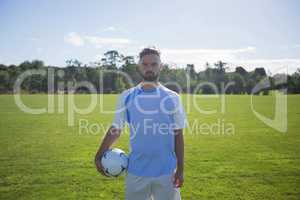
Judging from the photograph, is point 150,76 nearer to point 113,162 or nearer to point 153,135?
point 153,135

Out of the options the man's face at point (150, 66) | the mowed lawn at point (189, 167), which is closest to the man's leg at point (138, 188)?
the man's face at point (150, 66)

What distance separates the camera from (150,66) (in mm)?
3297

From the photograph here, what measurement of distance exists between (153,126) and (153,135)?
0.34 ft

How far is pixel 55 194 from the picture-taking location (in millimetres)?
6031

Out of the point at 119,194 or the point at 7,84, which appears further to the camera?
the point at 7,84

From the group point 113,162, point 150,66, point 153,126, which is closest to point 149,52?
point 150,66

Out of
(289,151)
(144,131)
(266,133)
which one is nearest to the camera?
(144,131)

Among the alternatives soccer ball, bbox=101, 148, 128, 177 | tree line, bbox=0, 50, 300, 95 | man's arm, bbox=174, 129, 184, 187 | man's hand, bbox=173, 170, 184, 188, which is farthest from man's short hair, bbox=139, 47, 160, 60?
tree line, bbox=0, 50, 300, 95

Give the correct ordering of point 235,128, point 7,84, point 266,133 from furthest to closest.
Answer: point 7,84 < point 235,128 < point 266,133

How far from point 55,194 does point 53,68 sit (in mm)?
88005

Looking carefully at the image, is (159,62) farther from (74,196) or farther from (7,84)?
(7,84)

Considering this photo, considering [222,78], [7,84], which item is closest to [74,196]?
[7,84]

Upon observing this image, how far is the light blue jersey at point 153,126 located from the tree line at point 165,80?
69.4 meters

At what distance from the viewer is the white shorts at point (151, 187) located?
3260mm
